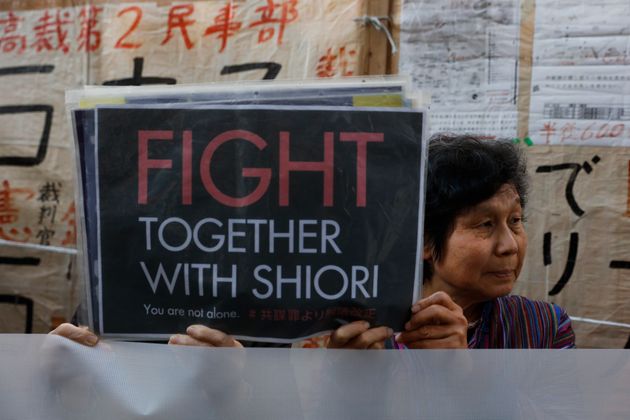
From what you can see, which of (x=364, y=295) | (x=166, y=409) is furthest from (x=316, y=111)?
(x=166, y=409)

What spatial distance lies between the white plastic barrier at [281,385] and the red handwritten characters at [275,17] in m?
2.06

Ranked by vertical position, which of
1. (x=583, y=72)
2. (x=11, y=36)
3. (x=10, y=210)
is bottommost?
(x=10, y=210)

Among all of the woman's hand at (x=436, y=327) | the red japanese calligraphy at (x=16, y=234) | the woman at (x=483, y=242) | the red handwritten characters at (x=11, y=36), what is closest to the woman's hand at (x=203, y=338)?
the woman's hand at (x=436, y=327)

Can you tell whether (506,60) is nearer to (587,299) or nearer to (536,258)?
(536,258)

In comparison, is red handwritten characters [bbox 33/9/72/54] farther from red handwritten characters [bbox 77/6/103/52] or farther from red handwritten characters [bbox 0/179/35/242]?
red handwritten characters [bbox 0/179/35/242]

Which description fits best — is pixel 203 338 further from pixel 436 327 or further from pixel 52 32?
pixel 52 32

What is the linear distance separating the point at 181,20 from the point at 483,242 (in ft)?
6.43

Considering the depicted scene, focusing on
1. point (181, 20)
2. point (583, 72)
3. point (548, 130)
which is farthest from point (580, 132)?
point (181, 20)

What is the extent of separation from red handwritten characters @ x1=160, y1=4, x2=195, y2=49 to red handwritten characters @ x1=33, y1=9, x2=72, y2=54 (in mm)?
451

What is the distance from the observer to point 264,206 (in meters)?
1.02

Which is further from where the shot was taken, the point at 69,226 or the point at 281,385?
the point at 69,226

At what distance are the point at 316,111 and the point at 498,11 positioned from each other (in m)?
1.95

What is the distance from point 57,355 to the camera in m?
1.08

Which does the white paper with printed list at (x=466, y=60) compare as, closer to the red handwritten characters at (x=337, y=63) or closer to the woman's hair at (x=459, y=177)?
the red handwritten characters at (x=337, y=63)
